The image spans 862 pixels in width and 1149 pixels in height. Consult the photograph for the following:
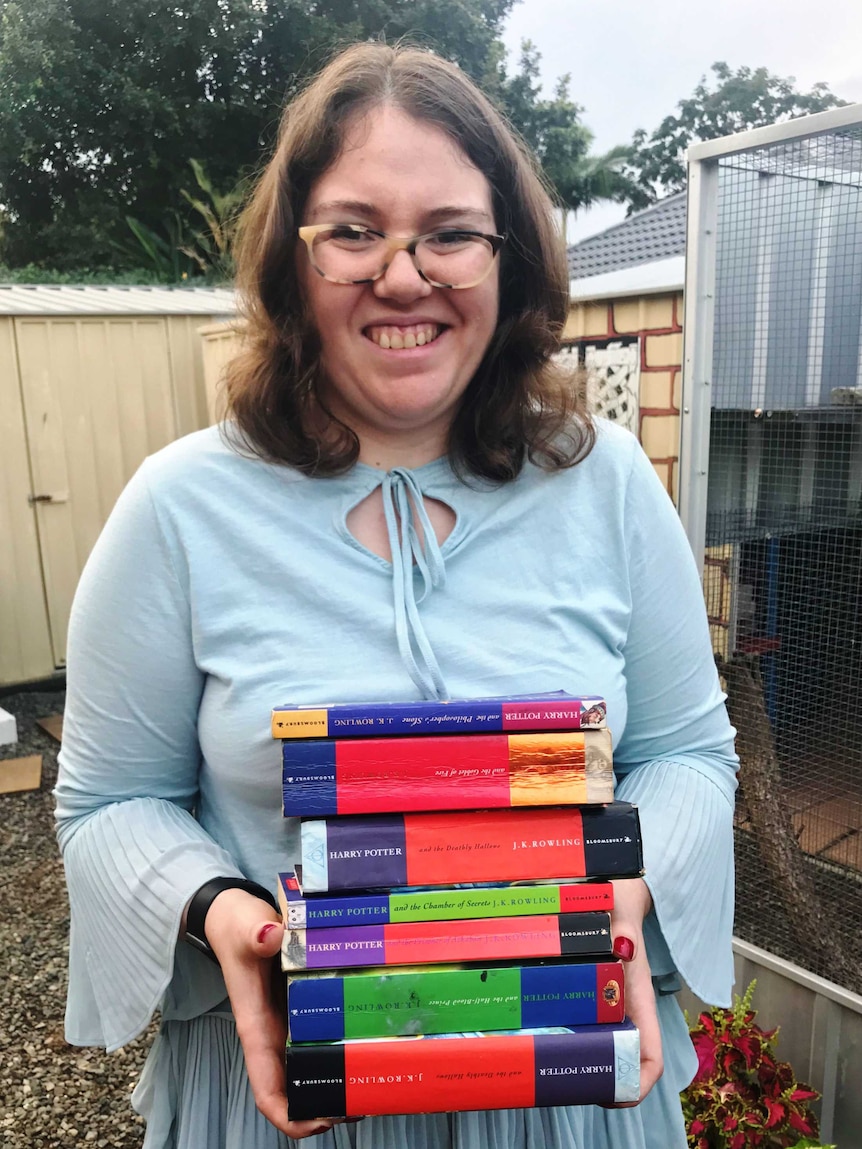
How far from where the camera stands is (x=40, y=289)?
7273mm

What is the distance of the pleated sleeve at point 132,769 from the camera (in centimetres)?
100

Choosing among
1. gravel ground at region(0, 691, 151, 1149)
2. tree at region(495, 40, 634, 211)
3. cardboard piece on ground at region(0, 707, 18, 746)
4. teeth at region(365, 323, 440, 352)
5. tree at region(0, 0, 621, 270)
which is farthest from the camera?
tree at region(495, 40, 634, 211)

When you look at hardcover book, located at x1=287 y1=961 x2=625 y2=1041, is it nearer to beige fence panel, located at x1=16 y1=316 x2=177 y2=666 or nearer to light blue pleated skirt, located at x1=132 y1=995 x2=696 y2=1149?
light blue pleated skirt, located at x1=132 y1=995 x2=696 y2=1149

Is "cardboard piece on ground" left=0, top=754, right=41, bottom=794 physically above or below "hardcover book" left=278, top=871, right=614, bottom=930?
below

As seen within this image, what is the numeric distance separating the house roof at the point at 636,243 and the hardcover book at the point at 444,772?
315 inches

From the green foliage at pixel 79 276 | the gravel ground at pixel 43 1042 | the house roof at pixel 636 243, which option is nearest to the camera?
the gravel ground at pixel 43 1042

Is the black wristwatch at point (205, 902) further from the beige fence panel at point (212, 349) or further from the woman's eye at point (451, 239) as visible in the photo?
the beige fence panel at point (212, 349)

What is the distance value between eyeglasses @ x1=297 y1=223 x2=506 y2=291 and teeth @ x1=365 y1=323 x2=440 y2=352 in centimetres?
6

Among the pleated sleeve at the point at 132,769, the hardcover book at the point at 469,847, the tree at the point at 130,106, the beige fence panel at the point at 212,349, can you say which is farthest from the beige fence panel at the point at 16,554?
the tree at the point at 130,106

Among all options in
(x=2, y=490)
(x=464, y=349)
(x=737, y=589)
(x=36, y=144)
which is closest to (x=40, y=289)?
(x=2, y=490)

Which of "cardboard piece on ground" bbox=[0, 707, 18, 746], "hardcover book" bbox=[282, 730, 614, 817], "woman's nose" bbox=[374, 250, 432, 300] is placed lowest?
"cardboard piece on ground" bbox=[0, 707, 18, 746]

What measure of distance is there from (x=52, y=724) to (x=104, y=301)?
3319mm

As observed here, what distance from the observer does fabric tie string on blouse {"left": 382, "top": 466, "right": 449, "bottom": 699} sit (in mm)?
1014

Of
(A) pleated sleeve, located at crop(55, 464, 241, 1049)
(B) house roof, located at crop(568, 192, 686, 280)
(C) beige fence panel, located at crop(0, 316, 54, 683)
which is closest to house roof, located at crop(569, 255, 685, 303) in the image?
(A) pleated sleeve, located at crop(55, 464, 241, 1049)
